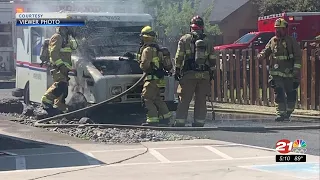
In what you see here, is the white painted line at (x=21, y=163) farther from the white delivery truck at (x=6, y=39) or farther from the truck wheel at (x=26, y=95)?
the white delivery truck at (x=6, y=39)

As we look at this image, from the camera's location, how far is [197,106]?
493 inches

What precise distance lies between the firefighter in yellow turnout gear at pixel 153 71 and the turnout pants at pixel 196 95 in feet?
1.03

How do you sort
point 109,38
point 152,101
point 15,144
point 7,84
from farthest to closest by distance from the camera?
point 7,84
point 109,38
point 152,101
point 15,144

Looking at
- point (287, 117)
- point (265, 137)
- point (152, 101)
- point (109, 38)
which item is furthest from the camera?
point (109, 38)

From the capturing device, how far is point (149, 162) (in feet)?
29.7

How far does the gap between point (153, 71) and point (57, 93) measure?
85.2 inches

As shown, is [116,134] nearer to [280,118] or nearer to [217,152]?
[217,152]

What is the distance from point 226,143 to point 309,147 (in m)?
1.25

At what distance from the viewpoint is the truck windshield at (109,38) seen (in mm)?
13781

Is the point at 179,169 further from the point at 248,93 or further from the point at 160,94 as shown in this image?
the point at 248,93

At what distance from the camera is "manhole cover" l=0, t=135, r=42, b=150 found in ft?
33.7

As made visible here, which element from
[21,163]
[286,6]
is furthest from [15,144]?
[286,6]

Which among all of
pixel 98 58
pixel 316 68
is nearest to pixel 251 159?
pixel 98 58

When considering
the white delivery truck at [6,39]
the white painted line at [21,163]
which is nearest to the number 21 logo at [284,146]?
the white painted line at [21,163]
